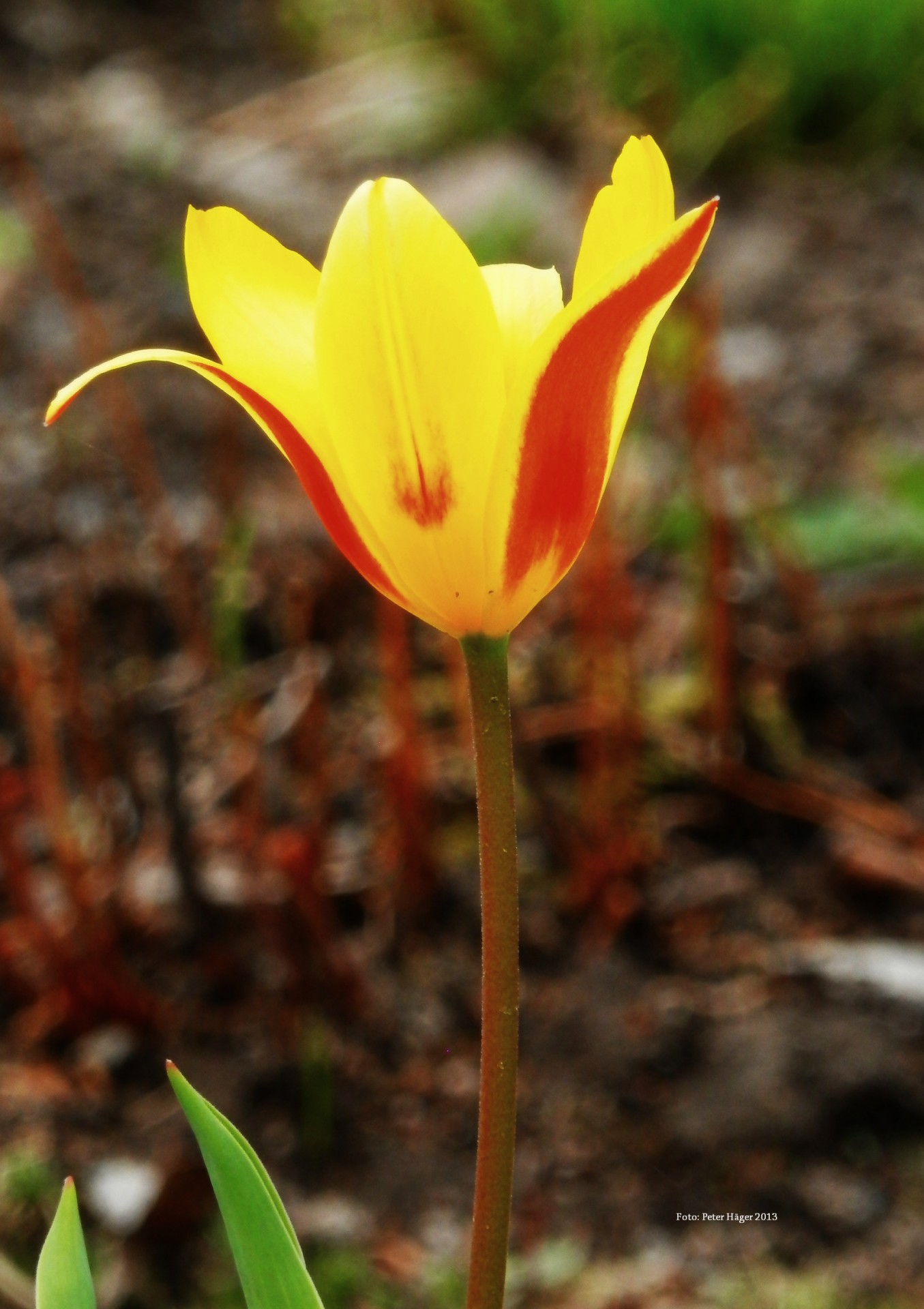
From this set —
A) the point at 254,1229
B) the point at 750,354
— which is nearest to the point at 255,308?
the point at 254,1229

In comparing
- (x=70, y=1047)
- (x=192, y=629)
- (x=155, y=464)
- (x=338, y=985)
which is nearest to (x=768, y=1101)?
(x=338, y=985)

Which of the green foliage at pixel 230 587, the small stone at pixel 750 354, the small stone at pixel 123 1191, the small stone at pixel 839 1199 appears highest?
the small stone at pixel 750 354

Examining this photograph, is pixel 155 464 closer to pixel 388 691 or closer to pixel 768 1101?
pixel 388 691

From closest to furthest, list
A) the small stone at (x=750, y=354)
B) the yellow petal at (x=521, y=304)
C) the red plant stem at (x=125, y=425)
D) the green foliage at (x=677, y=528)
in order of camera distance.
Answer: the yellow petal at (x=521, y=304), the red plant stem at (x=125, y=425), the green foliage at (x=677, y=528), the small stone at (x=750, y=354)

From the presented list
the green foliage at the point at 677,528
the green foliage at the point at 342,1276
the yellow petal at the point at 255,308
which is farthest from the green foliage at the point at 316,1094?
the yellow petal at the point at 255,308

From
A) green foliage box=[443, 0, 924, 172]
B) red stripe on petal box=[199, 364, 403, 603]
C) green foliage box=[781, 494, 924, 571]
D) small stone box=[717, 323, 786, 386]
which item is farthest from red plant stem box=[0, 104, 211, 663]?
green foliage box=[443, 0, 924, 172]

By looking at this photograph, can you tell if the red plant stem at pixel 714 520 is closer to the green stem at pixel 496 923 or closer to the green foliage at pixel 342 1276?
the green foliage at pixel 342 1276

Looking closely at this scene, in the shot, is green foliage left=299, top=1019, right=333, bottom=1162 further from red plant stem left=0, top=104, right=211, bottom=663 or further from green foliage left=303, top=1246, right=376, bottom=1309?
red plant stem left=0, top=104, right=211, bottom=663
